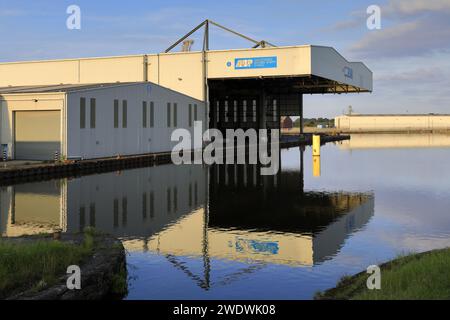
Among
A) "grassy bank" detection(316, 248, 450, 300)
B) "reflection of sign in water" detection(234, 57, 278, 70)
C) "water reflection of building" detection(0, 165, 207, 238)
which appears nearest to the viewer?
"grassy bank" detection(316, 248, 450, 300)

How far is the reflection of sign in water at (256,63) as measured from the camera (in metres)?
48.3

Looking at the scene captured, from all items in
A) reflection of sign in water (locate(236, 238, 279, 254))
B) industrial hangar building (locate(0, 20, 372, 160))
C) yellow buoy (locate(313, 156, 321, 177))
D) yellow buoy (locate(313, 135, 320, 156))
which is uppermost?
industrial hangar building (locate(0, 20, 372, 160))

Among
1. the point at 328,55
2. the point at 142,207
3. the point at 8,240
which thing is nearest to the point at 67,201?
the point at 142,207

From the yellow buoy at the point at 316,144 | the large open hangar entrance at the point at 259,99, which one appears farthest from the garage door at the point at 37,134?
the large open hangar entrance at the point at 259,99

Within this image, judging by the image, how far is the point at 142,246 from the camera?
13023 millimetres

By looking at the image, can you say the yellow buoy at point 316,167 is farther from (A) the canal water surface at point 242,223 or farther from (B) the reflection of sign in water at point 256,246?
(B) the reflection of sign in water at point 256,246

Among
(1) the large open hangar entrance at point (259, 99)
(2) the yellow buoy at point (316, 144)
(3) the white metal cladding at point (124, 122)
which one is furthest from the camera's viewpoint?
(1) the large open hangar entrance at point (259, 99)

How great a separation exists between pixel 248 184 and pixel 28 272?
60.2 feet

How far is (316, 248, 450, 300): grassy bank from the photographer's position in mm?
7453

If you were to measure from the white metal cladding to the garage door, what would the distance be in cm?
126

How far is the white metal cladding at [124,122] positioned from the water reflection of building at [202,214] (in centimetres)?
710

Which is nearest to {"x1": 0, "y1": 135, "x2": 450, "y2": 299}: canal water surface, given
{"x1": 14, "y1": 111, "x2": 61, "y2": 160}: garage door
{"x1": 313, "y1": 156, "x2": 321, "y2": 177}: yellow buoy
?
{"x1": 313, "y1": 156, "x2": 321, "y2": 177}: yellow buoy

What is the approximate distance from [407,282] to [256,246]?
5.33 meters

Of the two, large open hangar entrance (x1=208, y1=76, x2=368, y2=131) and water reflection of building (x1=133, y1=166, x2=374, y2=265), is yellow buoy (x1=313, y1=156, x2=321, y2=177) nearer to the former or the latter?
water reflection of building (x1=133, y1=166, x2=374, y2=265)
